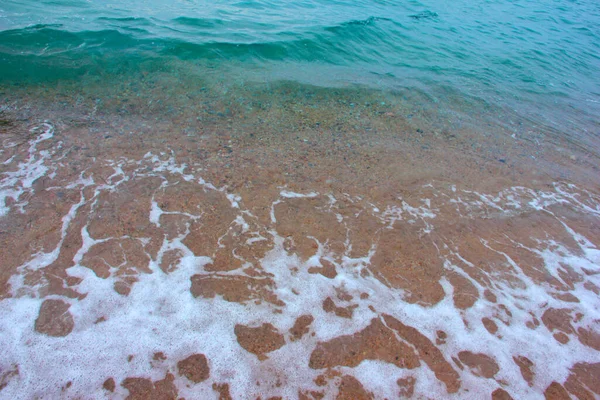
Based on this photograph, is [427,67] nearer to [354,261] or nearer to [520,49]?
[520,49]

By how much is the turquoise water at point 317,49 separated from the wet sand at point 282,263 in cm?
280

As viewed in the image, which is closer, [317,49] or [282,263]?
[282,263]

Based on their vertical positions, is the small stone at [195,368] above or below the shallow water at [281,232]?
below

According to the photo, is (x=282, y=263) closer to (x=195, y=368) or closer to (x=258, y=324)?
(x=258, y=324)

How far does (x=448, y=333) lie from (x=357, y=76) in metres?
7.60

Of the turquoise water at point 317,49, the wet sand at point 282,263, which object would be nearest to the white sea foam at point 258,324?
the wet sand at point 282,263

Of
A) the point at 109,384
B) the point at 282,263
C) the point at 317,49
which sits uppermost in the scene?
the point at 317,49

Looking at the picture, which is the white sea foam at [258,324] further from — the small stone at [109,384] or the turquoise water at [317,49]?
the turquoise water at [317,49]

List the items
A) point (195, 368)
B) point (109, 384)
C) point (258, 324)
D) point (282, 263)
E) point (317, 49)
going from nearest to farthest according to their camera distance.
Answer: point (109, 384) → point (195, 368) → point (258, 324) → point (282, 263) → point (317, 49)

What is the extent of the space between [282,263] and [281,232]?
486 millimetres

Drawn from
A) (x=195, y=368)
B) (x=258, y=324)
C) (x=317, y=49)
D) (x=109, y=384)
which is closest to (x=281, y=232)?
(x=258, y=324)

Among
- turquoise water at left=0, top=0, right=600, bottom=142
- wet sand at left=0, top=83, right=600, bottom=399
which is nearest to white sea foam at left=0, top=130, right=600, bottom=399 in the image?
wet sand at left=0, top=83, right=600, bottom=399

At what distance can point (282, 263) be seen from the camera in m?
4.02

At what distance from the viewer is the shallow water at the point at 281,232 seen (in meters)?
3.12
